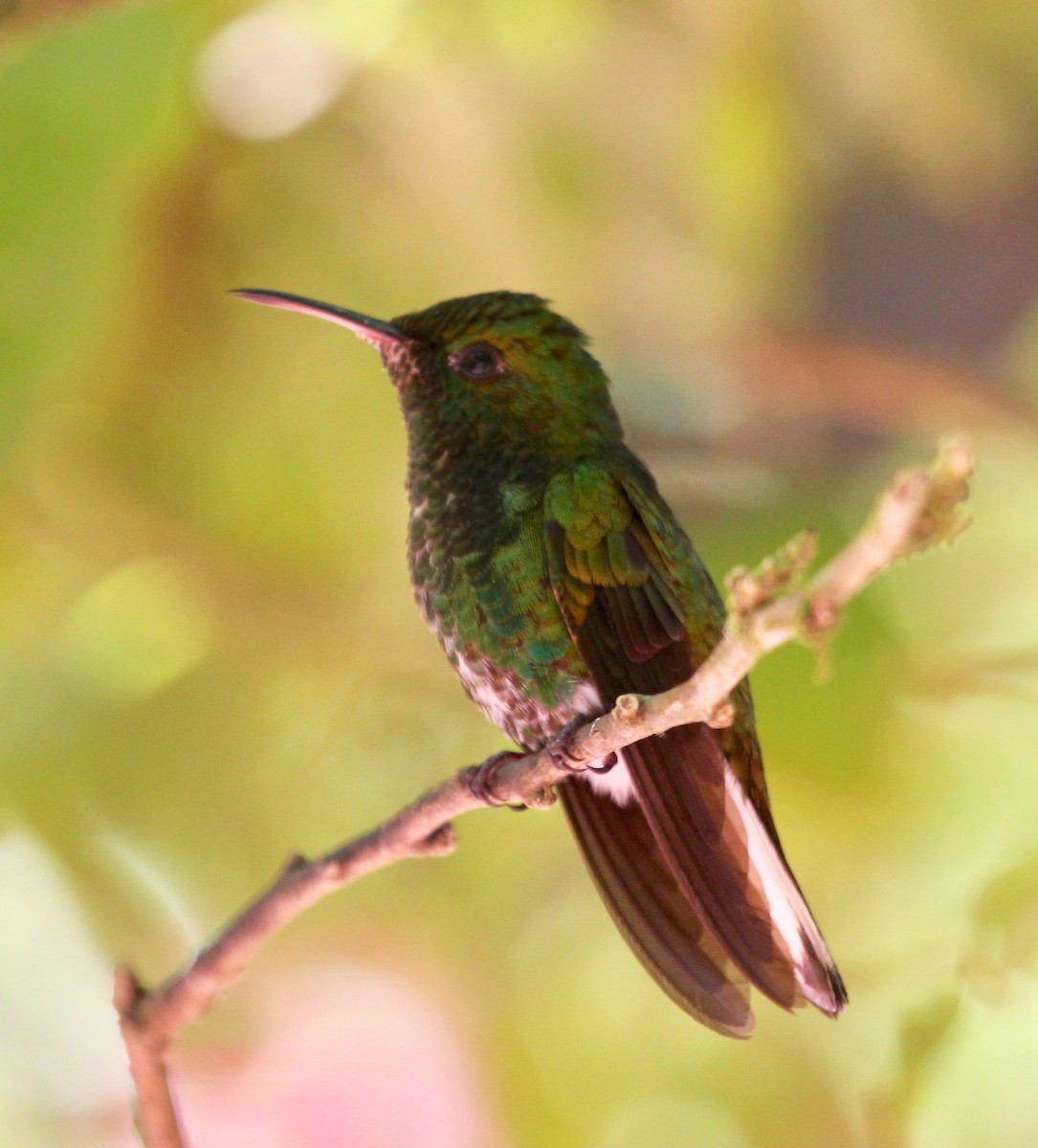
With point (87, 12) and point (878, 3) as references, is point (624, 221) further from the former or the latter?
point (87, 12)

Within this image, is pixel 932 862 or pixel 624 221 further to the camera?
pixel 624 221

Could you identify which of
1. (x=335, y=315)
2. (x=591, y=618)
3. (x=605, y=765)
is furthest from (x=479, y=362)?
→ (x=605, y=765)

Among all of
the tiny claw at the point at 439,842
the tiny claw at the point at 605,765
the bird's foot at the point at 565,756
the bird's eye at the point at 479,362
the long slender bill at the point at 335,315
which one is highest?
the long slender bill at the point at 335,315

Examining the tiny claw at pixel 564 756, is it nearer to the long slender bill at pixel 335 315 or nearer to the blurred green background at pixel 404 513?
the long slender bill at pixel 335 315

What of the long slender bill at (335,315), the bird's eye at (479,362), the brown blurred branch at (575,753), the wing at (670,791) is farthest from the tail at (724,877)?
the long slender bill at (335,315)

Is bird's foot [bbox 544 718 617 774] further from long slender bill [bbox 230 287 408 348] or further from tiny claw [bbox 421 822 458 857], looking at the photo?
long slender bill [bbox 230 287 408 348]

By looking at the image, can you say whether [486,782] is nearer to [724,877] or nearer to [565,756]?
[565,756]

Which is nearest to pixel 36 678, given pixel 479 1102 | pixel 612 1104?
pixel 479 1102
